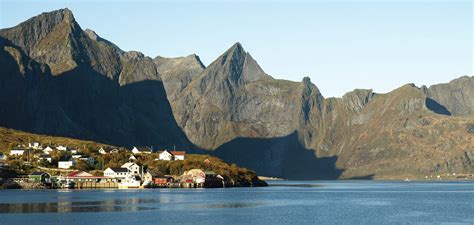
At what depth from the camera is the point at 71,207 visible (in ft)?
414

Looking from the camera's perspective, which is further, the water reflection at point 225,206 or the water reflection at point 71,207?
the water reflection at point 225,206

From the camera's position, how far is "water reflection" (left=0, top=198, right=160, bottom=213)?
390 feet

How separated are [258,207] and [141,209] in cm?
2304

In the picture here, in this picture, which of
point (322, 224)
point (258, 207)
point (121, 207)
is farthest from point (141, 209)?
point (322, 224)

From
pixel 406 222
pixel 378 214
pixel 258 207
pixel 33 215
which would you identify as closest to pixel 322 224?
pixel 406 222

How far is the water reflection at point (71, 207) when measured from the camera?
4678 inches

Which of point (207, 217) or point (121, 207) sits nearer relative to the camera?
point (207, 217)

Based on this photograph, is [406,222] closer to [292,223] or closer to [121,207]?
[292,223]

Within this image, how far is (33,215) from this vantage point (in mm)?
109250

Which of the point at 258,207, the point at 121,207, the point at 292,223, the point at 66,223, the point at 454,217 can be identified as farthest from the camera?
the point at 258,207

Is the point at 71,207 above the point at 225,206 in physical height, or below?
above

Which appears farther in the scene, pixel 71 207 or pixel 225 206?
pixel 225 206

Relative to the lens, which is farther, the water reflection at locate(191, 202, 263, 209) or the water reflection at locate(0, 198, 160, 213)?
the water reflection at locate(191, 202, 263, 209)

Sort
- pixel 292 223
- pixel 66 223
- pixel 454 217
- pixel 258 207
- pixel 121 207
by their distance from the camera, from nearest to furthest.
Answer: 1. pixel 66 223
2. pixel 292 223
3. pixel 454 217
4. pixel 121 207
5. pixel 258 207
